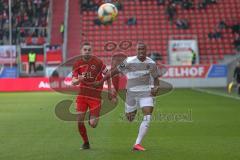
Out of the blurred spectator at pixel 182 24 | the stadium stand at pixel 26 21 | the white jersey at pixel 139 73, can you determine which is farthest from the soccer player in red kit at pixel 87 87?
the blurred spectator at pixel 182 24

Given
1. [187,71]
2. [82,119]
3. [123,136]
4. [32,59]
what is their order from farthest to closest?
→ [32,59] → [187,71] → [123,136] → [82,119]

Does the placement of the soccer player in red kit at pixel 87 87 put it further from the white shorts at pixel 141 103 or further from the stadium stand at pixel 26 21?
the stadium stand at pixel 26 21

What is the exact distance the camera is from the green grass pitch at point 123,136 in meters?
11.9

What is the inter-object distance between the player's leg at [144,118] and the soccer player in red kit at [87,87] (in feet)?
2.43

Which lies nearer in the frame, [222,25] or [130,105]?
[130,105]

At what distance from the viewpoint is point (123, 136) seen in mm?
15164

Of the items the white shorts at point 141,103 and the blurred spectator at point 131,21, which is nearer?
the white shorts at point 141,103

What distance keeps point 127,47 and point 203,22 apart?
7.42 metres

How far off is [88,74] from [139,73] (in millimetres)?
1053

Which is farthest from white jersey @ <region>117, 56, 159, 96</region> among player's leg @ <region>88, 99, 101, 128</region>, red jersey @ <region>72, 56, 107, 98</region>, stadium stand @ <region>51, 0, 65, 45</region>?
stadium stand @ <region>51, 0, 65, 45</region>

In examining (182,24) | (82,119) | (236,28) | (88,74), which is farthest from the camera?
(182,24)

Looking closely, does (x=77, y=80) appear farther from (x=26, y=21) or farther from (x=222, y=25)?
(x=222, y=25)

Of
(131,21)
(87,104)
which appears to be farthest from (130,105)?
(131,21)

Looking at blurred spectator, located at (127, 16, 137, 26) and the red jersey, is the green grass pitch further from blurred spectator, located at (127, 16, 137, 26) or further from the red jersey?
blurred spectator, located at (127, 16, 137, 26)
